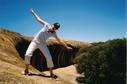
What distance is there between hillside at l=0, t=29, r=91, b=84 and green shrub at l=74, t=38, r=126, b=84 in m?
2.64

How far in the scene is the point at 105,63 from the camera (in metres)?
48.8

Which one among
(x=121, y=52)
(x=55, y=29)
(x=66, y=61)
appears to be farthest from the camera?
(x=66, y=61)

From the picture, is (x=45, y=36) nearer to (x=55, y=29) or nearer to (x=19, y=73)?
(x=55, y=29)

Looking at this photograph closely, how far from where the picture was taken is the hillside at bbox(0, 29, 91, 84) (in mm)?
14703

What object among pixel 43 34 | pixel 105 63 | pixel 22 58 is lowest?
pixel 105 63

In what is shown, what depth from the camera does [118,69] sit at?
49.2 meters

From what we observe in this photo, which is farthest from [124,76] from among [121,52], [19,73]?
[19,73]

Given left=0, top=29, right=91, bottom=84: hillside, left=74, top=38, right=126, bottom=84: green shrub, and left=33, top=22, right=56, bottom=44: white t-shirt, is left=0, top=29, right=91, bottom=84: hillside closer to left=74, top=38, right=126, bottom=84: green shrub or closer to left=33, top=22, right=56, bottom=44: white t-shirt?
left=33, top=22, right=56, bottom=44: white t-shirt

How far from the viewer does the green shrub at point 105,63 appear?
48188mm

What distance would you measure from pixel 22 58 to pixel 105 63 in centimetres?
1280

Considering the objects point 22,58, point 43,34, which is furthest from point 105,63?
point 43,34

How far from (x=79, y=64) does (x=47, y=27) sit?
126 ft

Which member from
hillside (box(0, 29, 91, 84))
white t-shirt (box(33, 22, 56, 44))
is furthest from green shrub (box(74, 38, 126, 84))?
white t-shirt (box(33, 22, 56, 44))

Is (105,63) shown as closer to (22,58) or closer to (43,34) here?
(22,58)
